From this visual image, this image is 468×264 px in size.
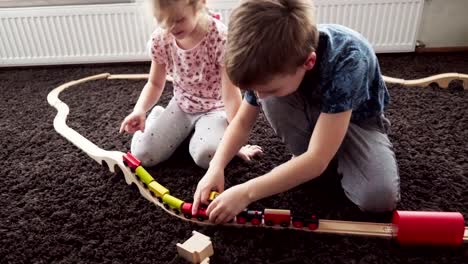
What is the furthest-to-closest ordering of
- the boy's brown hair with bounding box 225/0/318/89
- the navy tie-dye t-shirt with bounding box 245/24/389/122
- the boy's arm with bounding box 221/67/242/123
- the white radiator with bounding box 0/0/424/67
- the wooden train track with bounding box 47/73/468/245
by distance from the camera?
the white radiator with bounding box 0/0/424/67, the boy's arm with bounding box 221/67/242/123, the wooden train track with bounding box 47/73/468/245, the navy tie-dye t-shirt with bounding box 245/24/389/122, the boy's brown hair with bounding box 225/0/318/89

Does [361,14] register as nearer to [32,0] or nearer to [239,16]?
[239,16]

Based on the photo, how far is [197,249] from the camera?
0.75 metres

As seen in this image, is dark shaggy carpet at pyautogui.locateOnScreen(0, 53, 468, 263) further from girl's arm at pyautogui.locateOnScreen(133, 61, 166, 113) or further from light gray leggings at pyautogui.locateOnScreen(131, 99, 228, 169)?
girl's arm at pyautogui.locateOnScreen(133, 61, 166, 113)

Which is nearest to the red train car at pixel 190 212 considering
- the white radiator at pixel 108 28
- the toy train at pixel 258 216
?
the toy train at pixel 258 216

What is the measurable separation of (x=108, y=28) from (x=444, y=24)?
1.52 metres

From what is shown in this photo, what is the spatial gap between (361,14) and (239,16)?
1.28 meters

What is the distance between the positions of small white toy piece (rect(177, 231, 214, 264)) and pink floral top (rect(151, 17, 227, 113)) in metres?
0.46

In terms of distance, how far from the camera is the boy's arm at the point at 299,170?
73 cm

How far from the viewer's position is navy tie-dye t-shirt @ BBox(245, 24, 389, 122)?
0.73 m

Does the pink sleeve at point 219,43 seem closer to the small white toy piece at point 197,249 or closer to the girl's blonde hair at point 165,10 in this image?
the girl's blonde hair at point 165,10

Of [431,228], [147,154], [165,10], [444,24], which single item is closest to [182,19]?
[165,10]

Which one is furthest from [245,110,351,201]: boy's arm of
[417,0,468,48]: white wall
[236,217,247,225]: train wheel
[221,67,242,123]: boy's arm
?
[417,0,468,48]: white wall

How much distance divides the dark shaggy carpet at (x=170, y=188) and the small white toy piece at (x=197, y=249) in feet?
0.09

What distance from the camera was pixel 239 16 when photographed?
0.63 m
